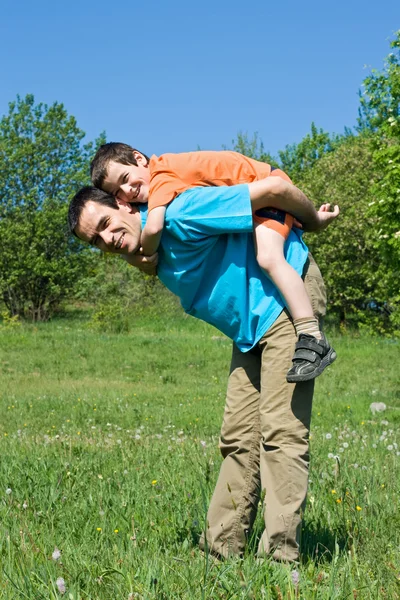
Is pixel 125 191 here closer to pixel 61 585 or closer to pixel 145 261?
pixel 145 261

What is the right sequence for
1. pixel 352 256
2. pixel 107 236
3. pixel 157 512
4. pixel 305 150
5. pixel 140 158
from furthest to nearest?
pixel 305 150 → pixel 352 256 → pixel 157 512 → pixel 140 158 → pixel 107 236

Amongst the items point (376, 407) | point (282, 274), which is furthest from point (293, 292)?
point (376, 407)

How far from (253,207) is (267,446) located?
0.99m

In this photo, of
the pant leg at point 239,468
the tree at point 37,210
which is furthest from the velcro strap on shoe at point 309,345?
the tree at point 37,210

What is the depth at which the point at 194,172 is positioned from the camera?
10.1 ft

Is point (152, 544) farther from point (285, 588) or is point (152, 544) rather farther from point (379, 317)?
point (379, 317)

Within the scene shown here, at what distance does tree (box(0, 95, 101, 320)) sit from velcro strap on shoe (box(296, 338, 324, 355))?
3043cm

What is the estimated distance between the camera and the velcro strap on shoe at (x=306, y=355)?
9.47ft

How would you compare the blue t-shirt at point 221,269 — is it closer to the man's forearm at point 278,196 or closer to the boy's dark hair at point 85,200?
the man's forearm at point 278,196

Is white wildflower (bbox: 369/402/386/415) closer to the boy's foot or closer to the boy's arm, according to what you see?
the boy's foot

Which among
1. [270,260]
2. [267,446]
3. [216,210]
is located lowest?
[267,446]

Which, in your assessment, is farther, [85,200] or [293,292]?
[85,200]

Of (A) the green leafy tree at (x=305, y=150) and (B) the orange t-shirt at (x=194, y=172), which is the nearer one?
(B) the orange t-shirt at (x=194, y=172)

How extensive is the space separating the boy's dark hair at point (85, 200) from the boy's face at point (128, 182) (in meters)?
0.05
